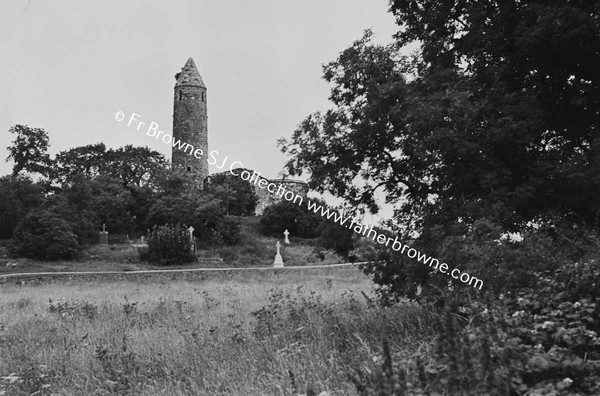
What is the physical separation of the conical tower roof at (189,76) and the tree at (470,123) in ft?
149

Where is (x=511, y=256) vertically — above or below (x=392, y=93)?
below

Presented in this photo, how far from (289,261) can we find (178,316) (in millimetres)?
21343

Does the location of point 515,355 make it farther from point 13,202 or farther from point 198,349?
point 13,202

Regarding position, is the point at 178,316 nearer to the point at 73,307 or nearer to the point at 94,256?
the point at 73,307

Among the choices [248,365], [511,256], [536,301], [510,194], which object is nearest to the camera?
[536,301]

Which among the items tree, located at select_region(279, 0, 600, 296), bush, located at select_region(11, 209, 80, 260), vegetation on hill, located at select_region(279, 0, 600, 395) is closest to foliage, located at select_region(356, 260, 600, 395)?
vegetation on hill, located at select_region(279, 0, 600, 395)

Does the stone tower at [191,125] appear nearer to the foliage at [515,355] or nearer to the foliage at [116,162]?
the foliage at [116,162]

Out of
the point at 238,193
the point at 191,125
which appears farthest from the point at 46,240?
the point at 191,125

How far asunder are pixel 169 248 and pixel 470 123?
2603 centimetres

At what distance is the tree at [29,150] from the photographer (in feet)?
181

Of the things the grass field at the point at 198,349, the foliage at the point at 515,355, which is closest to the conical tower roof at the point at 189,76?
the grass field at the point at 198,349

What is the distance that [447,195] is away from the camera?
30.4ft

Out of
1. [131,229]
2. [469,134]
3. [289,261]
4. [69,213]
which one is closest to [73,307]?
[469,134]

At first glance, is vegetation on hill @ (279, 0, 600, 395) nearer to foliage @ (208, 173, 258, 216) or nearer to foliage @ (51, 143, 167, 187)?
foliage @ (208, 173, 258, 216)
